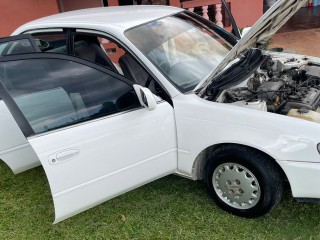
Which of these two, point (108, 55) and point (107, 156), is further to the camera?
point (108, 55)

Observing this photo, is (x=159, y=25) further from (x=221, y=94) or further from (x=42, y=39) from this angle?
(x=42, y=39)

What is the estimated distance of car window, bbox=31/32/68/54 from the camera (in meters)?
3.52

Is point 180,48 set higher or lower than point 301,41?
higher

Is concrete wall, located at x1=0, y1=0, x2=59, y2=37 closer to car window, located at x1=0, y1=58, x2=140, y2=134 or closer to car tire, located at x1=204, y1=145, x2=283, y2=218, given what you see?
car window, located at x1=0, y1=58, x2=140, y2=134

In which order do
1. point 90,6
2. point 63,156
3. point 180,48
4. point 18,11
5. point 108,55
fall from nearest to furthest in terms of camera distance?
1. point 63,156
2. point 180,48
3. point 108,55
4. point 18,11
5. point 90,6

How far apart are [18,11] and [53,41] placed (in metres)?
4.00

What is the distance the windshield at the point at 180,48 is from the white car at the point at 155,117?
0.04 feet

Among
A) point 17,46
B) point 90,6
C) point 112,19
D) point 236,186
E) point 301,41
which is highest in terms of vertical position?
point 112,19

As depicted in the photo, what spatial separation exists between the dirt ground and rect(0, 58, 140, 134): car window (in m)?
5.62

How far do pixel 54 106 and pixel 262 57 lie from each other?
213cm

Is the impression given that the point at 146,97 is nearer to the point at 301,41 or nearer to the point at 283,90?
the point at 283,90

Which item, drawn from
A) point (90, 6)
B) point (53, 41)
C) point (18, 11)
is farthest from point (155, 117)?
point (90, 6)

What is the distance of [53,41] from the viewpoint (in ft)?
12.1

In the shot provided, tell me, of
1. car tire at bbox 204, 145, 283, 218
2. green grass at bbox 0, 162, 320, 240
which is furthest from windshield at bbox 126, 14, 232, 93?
green grass at bbox 0, 162, 320, 240
